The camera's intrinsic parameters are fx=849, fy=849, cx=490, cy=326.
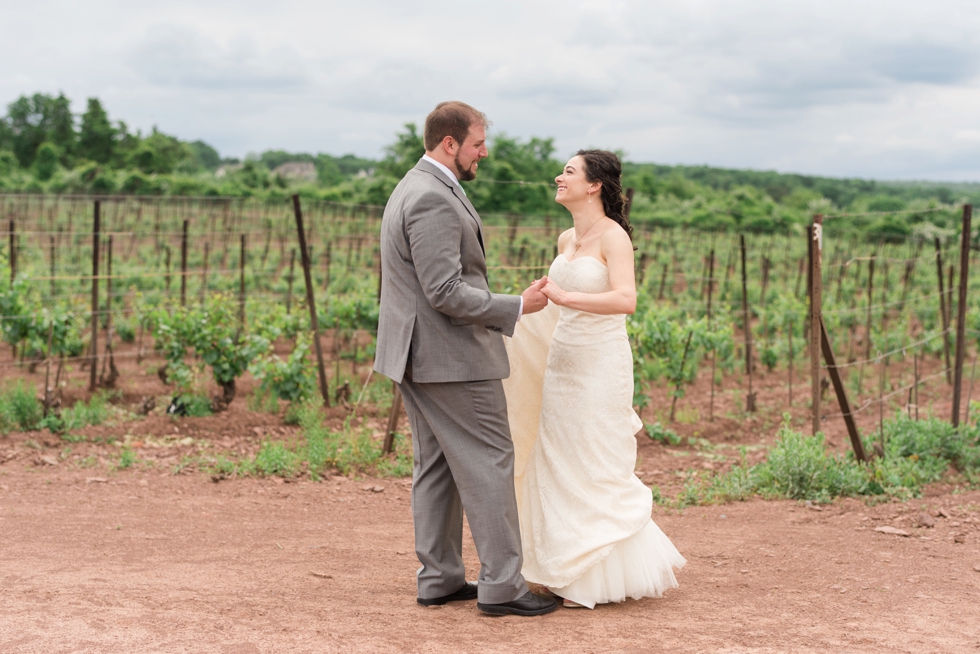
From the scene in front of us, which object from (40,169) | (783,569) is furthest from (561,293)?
(40,169)

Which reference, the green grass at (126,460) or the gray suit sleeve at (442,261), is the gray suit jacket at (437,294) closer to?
the gray suit sleeve at (442,261)

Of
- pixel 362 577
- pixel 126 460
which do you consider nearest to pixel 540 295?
pixel 362 577

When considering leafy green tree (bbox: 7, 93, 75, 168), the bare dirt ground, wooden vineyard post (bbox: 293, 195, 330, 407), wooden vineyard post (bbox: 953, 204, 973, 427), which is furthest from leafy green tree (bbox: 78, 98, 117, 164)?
wooden vineyard post (bbox: 953, 204, 973, 427)

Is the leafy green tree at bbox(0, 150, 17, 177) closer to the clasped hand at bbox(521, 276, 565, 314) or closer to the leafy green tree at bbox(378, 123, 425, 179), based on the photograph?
the leafy green tree at bbox(378, 123, 425, 179)

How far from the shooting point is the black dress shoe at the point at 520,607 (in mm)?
3174

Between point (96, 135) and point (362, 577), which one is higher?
point (96, 135)

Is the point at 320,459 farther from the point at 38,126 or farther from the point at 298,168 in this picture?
the point at 38,126

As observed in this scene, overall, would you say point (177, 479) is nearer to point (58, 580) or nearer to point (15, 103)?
point (58, 580)

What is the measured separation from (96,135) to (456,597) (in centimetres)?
5329

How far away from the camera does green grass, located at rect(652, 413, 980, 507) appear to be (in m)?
5.23

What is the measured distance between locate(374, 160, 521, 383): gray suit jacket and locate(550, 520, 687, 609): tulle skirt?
0.85 meters

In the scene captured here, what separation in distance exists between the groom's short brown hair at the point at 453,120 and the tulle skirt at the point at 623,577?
5.55 feet

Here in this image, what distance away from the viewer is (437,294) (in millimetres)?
2965

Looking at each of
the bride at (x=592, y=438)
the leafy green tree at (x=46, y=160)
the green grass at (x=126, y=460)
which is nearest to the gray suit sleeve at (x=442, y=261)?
the bride at (x=592, y=438)
